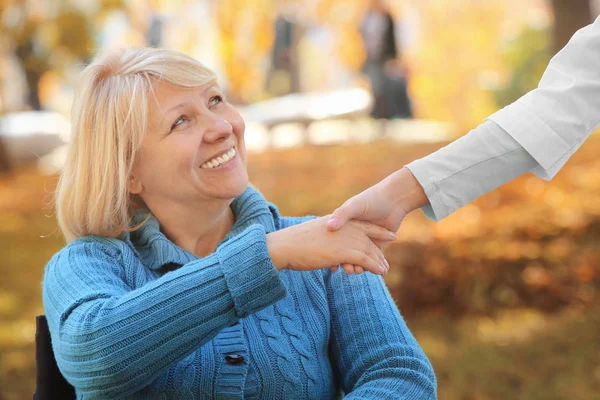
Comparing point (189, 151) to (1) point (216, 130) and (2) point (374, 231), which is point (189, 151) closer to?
(1) point (216, 130)

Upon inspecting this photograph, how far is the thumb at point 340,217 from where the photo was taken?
1.72 m

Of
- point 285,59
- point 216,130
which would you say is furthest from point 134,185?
point 285,59

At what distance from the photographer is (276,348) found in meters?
1.76

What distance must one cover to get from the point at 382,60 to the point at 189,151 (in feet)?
26.3

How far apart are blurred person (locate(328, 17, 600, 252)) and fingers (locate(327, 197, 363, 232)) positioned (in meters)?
0.01

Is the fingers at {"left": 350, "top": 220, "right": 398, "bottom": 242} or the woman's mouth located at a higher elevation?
the woman's mouth

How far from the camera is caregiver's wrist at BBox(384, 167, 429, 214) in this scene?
188cm

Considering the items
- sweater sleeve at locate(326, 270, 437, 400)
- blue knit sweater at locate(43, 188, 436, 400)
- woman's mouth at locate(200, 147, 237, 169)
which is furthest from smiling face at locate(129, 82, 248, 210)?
sweater sleeve at locate(326, 270, 437, 400)

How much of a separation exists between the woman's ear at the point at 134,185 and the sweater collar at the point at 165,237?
60 millimetres

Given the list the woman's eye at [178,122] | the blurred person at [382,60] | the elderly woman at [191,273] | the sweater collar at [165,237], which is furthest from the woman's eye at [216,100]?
the blurred person at [382,60]

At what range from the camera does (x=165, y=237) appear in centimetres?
192

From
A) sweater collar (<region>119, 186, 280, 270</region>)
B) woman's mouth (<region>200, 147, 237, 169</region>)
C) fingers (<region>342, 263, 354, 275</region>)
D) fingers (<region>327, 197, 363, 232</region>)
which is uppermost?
woman's mouth (<region>200, 147, 237, 169</region>)

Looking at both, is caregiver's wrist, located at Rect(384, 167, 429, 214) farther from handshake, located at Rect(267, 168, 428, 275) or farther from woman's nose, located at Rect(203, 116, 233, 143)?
woman's nose, located at Rect(203, 116, 233, 143)

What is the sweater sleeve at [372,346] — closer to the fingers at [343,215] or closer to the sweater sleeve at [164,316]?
the fingers at [343,215]
